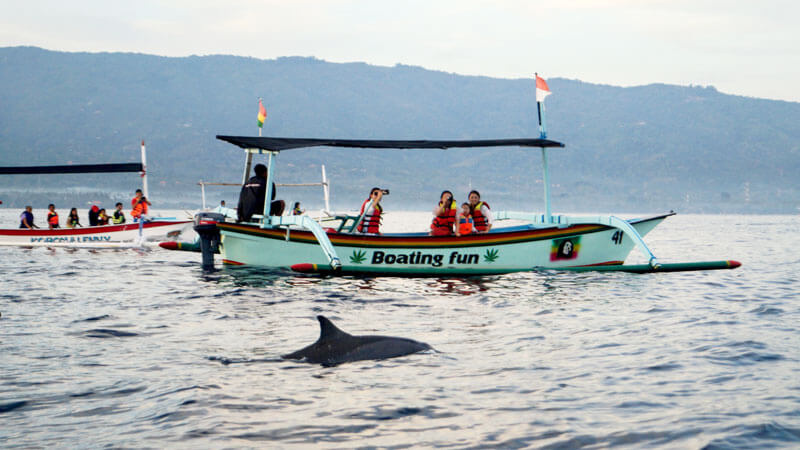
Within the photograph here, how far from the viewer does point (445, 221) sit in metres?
19.3

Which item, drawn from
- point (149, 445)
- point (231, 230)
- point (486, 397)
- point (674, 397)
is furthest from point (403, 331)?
point (231, 230)

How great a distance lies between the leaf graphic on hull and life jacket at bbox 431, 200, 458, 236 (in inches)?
79.2

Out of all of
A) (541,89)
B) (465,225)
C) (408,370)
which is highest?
(541,89)

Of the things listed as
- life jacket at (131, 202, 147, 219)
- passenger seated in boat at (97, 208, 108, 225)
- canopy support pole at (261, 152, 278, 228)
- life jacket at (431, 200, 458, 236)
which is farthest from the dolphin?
passenger seated in boat at (97, 208, 108, 225)

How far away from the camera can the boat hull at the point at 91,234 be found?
2995 centimetres

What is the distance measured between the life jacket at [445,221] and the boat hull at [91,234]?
13.9 metres

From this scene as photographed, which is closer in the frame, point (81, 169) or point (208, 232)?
point (208, 232)

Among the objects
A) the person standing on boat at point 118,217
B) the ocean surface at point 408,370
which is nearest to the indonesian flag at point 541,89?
the ocean surface at point 408,370

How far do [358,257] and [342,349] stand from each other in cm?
904

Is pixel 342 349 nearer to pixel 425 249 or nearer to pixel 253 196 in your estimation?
pixel 425 249

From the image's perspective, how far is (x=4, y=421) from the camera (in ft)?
23.5

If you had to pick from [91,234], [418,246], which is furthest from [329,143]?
[91,234]

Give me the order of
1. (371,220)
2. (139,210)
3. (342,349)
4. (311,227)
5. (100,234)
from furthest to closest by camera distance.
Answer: (139,210) → (100,234) → (371,220) → (311,227) → (342,349)

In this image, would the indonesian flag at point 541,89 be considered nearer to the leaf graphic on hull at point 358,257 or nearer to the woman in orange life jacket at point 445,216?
the woman in orange life jacket at point 445,216
